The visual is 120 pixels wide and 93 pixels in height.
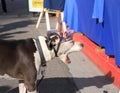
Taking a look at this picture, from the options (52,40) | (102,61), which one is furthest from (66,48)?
(102,61)

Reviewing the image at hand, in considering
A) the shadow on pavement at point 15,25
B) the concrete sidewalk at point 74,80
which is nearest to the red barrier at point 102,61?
the concrete sidewalk at point 74,80

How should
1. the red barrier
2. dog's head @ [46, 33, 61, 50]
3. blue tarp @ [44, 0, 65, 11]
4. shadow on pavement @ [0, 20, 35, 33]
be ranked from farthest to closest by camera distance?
shadow on pavement @ [0, 20, 35, 33] → blue tarp @ [44, 0, 65, 11] → the red barrier → dog's head @ [46, 33, 61, 50]

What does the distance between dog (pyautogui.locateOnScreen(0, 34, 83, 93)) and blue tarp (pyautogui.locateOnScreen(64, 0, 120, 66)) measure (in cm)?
138

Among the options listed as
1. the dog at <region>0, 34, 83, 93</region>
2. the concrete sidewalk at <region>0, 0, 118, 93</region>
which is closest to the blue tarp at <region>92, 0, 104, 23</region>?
the concrete sidewalk at <region>0, 0, 118, 93</region>

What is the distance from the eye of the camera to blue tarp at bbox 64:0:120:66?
6.41 metres

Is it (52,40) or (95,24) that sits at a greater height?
(52,40)

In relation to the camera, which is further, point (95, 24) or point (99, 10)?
point (95, 24)

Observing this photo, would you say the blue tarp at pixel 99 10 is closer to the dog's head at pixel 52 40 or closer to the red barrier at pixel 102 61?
the red barrier at pixel 102 61

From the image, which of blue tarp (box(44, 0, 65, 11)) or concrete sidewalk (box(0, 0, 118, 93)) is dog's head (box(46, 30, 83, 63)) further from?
blue tarp (box(44, 0, 65, 11))

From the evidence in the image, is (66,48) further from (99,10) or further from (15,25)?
(15,25)

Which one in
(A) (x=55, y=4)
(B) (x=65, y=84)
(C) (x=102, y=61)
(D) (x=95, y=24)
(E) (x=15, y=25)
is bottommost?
(E) (x=15, y=25)

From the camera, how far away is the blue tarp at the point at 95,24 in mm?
6414

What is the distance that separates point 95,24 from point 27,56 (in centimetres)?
320

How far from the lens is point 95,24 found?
825 centimetres
